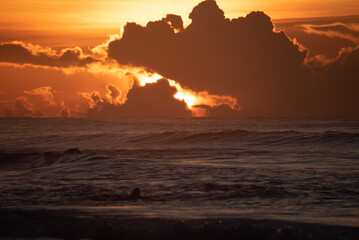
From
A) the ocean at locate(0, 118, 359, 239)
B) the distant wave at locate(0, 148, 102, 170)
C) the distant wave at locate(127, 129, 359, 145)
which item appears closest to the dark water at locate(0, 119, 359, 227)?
the ocean at locate(0, 118, 359, 239)

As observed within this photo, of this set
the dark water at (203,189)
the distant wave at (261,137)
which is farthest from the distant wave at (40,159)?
the distant wave at (261,137)

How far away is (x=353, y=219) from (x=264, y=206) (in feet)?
8.04

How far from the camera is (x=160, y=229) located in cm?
955

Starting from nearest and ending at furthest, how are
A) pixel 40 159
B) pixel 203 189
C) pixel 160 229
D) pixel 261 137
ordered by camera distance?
pixel 160 229 → pixel 203 189 → pixel 40 159 → pixel 261 137

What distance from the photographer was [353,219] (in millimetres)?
10180

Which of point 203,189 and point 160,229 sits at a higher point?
point 160,229

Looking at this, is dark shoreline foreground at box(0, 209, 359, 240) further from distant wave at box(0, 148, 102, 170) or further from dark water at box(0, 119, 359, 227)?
distant wave at box(0, 148, 102, 170)

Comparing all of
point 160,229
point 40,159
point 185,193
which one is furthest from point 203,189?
point 40,159

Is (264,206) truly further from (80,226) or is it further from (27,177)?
(27,177)

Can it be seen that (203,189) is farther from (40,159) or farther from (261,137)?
(261,137)

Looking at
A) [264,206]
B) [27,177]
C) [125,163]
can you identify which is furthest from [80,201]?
[125,163]

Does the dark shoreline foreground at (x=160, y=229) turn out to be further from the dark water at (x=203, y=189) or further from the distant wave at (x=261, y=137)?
the distant wave at (x=261, y=137)

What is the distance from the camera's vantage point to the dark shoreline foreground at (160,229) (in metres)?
9.10

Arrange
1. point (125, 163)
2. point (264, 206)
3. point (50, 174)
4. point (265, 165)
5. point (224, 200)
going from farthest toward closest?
point (125, 163)
point (265, 165)
point (50, 174)
point (224, 200)
point (264, 206)
